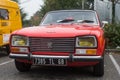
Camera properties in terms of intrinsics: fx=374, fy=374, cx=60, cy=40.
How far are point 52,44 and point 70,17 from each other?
2024 millimetres

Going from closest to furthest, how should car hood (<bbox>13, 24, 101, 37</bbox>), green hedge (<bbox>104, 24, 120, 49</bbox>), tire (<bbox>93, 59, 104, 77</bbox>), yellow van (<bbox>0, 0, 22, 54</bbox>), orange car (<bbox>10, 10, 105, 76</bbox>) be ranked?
orange car (<bbox>10, 10, 105, 76</bbox>) → car hood (<bbox>13, 24, 101, 37</bbox>) → tire (<bbox>93, 59, 104, 77</bbox>) → yellow van (<bbox>0, 0, 22, 54</bbox>) → green hedge (<bbox>104, 24, 120, 49</bbox>)

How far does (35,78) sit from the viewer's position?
8.26 m

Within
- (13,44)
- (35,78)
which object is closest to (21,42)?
(13,44)

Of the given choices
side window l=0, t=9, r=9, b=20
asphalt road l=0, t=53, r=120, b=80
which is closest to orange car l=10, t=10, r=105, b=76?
asphalt road l=0, t=53, r=120, b=80

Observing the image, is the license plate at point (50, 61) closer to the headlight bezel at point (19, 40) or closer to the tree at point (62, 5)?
the headlight bezel at point (19, 40)

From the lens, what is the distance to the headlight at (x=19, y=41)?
821 cm

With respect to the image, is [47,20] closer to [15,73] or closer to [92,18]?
[92,18]

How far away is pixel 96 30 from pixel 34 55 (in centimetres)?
149

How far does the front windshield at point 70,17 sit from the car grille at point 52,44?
5.59 feet

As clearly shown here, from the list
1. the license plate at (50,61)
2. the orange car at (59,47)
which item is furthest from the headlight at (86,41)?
the license plate at (50,61)

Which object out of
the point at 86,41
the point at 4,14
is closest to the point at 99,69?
the point at 86,41

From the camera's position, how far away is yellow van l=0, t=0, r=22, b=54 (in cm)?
1282

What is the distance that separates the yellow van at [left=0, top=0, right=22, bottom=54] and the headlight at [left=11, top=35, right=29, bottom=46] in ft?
14.0

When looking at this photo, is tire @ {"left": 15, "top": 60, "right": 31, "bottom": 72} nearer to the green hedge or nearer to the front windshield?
the front windshield
